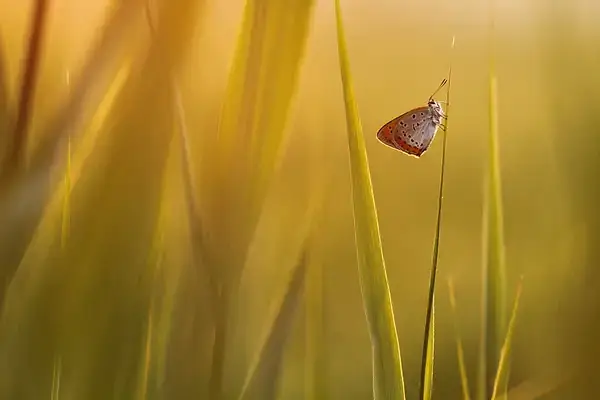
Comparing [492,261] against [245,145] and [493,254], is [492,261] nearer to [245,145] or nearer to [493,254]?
[493,254]

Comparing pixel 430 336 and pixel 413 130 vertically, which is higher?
pixel 413 130

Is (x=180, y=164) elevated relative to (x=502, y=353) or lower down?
elevated

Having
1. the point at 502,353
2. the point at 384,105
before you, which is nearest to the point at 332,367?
the point at 502,353

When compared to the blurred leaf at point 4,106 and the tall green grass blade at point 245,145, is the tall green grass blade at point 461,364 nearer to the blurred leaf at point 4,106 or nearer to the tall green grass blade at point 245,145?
the tall green grass blade at point 245,145

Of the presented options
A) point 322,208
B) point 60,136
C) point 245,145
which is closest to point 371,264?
point 322,208

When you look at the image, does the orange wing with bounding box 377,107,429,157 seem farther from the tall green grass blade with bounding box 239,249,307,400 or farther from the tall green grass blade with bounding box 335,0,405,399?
the tall green grass blade with bounding box 239,249,307,400

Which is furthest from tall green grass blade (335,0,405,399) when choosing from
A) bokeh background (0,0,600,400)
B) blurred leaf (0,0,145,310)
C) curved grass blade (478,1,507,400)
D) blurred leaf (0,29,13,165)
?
blurred leaf (0,29,13,165)

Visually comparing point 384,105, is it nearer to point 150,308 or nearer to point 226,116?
point 226,116
